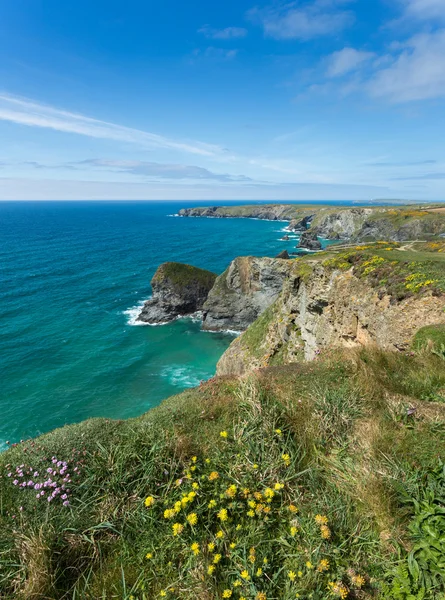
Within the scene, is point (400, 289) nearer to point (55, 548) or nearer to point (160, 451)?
point (160, 451)

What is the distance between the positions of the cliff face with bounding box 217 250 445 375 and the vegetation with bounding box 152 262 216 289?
2337cm

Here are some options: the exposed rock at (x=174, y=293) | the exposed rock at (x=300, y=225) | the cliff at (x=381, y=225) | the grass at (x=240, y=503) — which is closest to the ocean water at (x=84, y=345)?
the exposed rock at (x=174, y=293)

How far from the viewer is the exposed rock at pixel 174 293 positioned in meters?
53.8

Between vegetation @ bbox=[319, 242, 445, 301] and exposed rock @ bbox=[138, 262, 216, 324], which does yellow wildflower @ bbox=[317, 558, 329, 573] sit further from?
exposed rock @ bbox=[138, 262, 216, 324]

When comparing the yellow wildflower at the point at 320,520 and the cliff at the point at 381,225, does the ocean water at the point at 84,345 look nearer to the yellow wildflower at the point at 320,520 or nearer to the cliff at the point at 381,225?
the yellow wildflower at the point at 320,520

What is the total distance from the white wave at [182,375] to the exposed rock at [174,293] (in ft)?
50.2

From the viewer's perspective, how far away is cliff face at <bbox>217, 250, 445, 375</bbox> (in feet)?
56.3

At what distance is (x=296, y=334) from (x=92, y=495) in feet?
85.4

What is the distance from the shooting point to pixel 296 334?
29641mm

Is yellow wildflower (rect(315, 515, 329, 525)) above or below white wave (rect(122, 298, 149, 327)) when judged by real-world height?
above

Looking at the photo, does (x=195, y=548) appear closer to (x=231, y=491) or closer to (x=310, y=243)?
(x=231, y=491)

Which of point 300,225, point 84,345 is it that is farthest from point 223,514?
point 300,225

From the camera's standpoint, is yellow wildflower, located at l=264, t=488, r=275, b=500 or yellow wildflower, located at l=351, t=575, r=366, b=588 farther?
yellow wildflower, located at l=264, t=488, r=275, b=500

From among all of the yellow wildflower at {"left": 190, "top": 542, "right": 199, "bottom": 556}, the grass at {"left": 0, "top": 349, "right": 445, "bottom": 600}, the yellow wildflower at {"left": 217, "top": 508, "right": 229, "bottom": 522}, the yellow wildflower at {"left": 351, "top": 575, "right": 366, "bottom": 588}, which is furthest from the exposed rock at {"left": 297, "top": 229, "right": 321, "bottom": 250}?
the yellow wildflower at {"left": 190, "top": 542, "right": 199, "bottom": 556}
